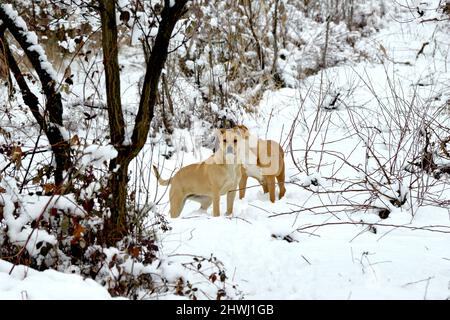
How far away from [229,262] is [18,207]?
122 cm

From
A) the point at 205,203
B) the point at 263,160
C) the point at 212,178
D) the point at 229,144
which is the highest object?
the point at 229,144

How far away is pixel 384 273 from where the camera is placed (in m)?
2.53

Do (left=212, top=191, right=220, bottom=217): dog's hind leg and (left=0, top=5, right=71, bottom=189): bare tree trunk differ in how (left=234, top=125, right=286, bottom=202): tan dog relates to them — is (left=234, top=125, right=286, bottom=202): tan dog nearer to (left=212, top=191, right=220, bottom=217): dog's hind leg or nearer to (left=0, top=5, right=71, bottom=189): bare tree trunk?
(left=212, top=191, right=220, bottom=217): dog's hind leg

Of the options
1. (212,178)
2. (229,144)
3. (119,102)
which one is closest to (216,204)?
(212,178)

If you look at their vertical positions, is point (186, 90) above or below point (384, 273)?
above

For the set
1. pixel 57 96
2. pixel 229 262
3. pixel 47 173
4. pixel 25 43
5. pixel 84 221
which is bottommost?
pixel 229 262

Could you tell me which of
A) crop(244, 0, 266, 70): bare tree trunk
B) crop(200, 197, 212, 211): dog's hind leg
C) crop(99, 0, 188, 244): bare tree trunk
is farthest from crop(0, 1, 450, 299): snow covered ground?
crop(244, 0, 266, 70): bare tree trunk

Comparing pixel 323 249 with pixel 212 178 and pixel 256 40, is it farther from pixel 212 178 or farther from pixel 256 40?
pixel 256 40

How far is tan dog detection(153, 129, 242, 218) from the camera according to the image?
14.3 ft

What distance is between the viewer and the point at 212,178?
4.36 metres

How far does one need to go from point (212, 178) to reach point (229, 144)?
377 millimetres
